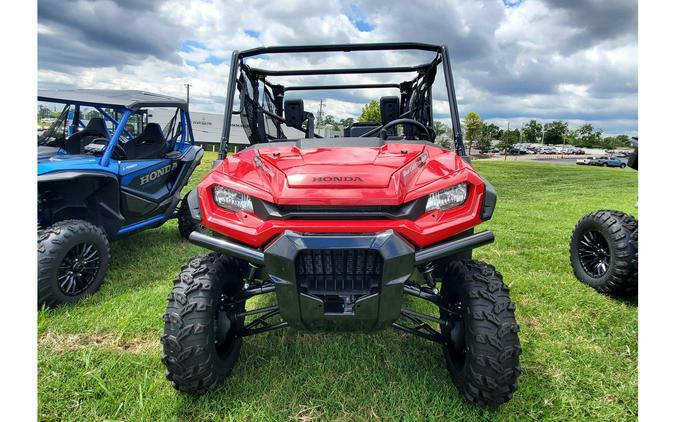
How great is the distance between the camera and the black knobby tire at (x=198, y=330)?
1981 mm

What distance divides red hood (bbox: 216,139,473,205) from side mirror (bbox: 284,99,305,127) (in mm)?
1303

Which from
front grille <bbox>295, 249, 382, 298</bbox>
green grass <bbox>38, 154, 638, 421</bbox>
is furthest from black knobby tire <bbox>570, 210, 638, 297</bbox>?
front grille <bbox>295, 249, 382, 298</bbox>

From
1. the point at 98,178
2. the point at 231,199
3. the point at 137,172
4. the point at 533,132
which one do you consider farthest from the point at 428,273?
the point at 533,132

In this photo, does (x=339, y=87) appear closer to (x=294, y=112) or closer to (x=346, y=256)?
(x=294, y=112)

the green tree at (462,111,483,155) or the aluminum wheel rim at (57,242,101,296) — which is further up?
the green tree at (462,111,483,155)

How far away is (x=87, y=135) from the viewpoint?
16.1ft

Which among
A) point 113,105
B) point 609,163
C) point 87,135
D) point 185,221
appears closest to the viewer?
point 113,105

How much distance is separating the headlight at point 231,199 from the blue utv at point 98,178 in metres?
1.82

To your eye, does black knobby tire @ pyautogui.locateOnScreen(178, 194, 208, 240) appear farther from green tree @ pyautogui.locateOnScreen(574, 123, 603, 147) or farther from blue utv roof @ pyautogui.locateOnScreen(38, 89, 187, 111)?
green tree @ pyautogui.locateOnScreen(574, 123, 603, 147)

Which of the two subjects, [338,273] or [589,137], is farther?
[589,137]

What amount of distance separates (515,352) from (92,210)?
385 cm

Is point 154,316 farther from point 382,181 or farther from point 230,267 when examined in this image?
point 382,181

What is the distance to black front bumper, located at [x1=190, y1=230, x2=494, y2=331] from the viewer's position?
5.90 feet

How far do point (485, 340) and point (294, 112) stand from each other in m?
2.44
